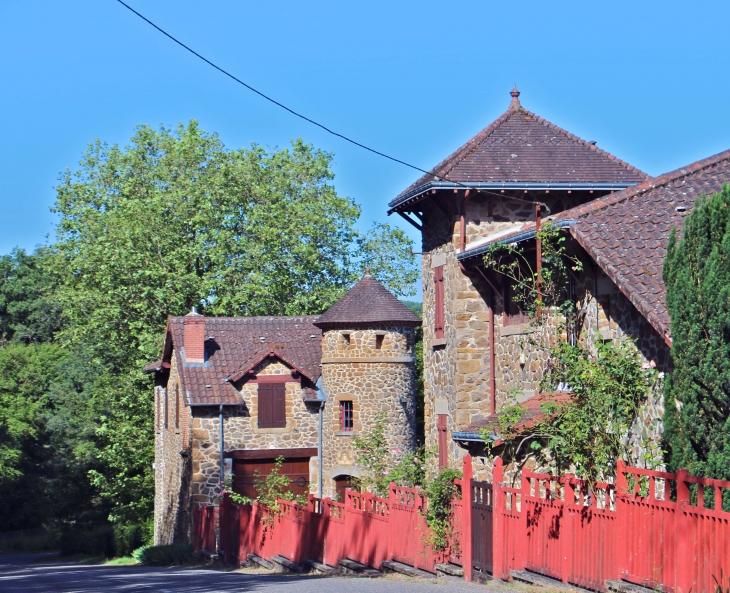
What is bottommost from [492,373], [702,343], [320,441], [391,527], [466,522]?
[391,527]

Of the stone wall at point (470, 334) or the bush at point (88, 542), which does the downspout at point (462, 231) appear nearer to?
the stone wall at point (470, 334)

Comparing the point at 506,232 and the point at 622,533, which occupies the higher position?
the point at 506,232

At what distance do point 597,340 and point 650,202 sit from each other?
284 centimetres

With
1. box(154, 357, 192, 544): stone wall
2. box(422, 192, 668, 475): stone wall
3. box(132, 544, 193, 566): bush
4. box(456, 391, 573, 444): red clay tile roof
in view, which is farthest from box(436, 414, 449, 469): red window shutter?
box(154, 357, 192, 544): stone wall

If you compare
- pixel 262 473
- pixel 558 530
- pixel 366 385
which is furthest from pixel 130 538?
pixel 558 530

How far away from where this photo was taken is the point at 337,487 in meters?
34.5

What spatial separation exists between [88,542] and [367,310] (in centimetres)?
2146

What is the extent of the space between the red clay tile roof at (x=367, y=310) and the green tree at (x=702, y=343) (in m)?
22.4

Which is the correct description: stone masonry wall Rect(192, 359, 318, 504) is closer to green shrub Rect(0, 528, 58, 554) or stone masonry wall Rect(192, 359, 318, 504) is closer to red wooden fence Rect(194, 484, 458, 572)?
red wooden fence Rect(194, 484, 458, 572)

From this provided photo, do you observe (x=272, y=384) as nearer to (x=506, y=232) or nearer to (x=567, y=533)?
(x=506, y=232)

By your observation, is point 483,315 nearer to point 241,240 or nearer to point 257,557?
point 257,557

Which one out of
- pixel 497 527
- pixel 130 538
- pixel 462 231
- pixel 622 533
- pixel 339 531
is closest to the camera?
pixel 622 533

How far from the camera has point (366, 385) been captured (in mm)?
33906

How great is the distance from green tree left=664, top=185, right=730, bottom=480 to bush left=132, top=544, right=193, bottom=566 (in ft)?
68.0
